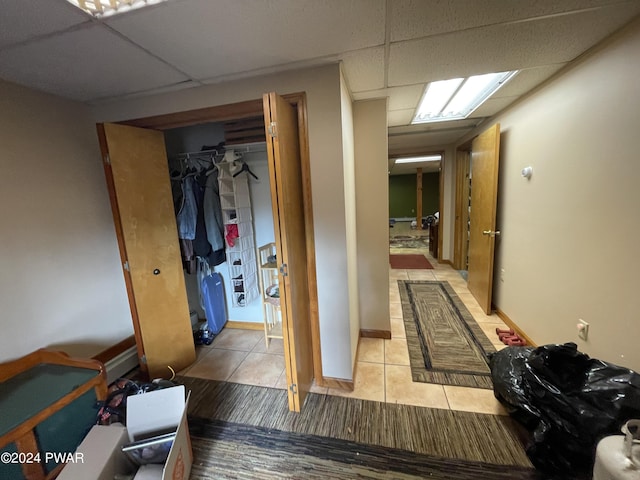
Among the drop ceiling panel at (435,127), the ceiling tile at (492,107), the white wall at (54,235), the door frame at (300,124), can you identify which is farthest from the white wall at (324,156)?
the drop ceiling panel at (435,127)

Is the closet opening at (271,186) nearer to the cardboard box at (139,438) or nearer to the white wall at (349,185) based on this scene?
the white wall at (349,185)

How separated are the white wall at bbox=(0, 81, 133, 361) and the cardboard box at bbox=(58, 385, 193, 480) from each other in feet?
3.01

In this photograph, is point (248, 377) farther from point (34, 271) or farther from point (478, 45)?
point (478, 45)

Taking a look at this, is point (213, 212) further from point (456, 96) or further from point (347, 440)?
point (456, 96)

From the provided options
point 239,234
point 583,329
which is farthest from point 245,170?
point 583,329

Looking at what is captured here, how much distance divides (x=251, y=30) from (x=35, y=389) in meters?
2.29

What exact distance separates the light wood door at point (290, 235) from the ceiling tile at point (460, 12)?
73cm

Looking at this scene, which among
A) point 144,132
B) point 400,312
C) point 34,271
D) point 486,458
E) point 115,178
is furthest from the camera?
point 400,312

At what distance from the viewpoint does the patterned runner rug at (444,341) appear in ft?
6.57

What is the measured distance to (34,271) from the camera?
1639 millimetres

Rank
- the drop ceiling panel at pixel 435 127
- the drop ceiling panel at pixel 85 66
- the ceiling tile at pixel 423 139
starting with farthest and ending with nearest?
1. the ceiling tile at pixel 423 139
2. the drop ceiling panel at pixel 435 127
3. the drop ceiling panel at pixel 85 66

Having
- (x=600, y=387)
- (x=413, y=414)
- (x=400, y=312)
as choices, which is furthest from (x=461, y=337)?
(x=600, y=387)

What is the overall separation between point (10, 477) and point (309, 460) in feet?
4.60

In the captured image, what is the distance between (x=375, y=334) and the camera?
261cm
